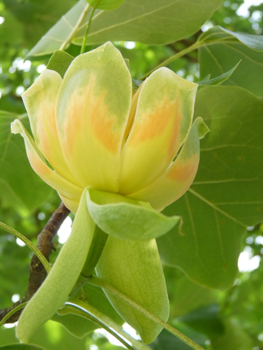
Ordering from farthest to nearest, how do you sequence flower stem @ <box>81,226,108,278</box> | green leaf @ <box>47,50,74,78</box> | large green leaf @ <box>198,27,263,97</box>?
1. large green leaf @ <box>198,27,263,97</box>
2. green leaf @ <box>47,50,74,78</box>
3. flower stem @ <box>81,226,108,278</box>

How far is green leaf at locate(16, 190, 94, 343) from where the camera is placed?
39cm

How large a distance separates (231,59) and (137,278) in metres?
0.80

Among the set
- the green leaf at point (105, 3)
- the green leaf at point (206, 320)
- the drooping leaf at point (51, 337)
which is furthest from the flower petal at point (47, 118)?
the green leaf at point (206, 320)

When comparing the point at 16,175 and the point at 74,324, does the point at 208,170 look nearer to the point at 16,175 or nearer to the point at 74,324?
the point at 74,324

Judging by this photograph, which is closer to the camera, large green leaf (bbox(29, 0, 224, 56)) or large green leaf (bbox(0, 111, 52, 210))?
large green leaf (bbox(29, 0, 224, 56))

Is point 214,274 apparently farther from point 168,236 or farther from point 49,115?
point 49,115

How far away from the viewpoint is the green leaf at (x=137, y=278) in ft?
1.69

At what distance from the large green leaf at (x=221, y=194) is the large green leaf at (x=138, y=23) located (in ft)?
0.84

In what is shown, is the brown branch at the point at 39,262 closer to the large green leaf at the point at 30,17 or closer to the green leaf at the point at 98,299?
the green leaf at the point at 98,299

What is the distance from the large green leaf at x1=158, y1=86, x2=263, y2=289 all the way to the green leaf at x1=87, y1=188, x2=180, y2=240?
21.2 inches

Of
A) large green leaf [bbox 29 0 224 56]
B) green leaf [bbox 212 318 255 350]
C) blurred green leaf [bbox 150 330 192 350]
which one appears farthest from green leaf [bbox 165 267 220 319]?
large green leaf [bbox 29 0 224 56]

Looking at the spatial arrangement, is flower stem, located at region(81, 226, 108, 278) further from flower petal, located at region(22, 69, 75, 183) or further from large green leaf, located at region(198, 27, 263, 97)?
large green leaf, located at region(198, 27, 263, 97)

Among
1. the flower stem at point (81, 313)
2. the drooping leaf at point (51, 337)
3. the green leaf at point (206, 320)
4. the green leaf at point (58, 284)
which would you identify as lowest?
the green leaf at point (206, 320)

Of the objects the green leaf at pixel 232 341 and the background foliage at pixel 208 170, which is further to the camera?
the green leaf at pixel 232 341
